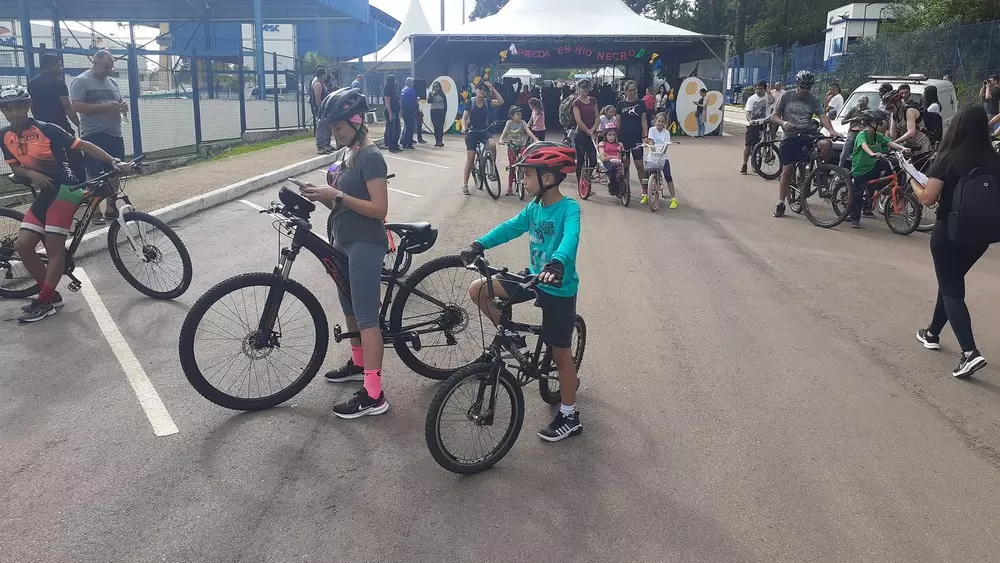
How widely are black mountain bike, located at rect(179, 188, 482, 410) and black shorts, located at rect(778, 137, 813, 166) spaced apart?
763 centimetres

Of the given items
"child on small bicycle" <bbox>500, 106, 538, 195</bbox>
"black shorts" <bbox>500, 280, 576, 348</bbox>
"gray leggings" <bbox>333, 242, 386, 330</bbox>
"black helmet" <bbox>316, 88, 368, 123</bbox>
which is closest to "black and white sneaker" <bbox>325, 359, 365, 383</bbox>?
"gray leggings" <bbox>333, 242, 386, 330</bbox>

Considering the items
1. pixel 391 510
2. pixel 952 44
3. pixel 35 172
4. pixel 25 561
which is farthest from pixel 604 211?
pixel 952 44

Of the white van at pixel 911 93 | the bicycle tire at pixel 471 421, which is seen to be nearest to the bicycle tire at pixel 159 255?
the bicycle tire at pixel 471 421

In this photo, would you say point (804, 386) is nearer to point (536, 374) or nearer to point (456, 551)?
point (536, 374)

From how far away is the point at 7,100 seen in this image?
604cm

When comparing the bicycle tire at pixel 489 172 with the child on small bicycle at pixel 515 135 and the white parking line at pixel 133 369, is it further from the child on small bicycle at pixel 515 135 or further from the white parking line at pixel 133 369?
the white parking line at pixel 133 369

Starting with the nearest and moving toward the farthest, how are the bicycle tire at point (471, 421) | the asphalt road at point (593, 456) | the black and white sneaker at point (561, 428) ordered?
the asphalt road at point (593, 456), the bicycle tire at point (471, 421), the black and white sneaker at point (561, 428)

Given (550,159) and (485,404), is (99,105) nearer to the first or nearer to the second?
(550,159)

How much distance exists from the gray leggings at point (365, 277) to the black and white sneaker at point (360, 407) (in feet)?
1.37

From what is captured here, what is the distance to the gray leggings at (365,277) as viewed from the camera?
4508 millimetres

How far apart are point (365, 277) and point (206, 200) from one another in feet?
24.4

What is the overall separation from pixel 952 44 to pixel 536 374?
84.8 feet

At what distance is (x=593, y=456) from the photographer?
4.18 metres

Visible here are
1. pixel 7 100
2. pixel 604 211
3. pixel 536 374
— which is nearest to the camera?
pixel 536 374
